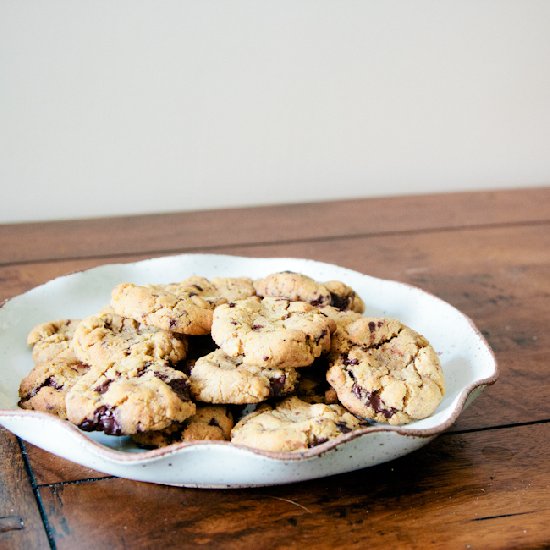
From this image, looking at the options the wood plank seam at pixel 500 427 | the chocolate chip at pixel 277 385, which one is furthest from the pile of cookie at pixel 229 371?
the wood plank seam at pixel 500 427

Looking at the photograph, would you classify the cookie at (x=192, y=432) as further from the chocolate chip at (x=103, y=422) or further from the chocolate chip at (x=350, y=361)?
the chocolate chip at (x=350, y=361)

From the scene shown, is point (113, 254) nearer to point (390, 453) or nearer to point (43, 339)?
point (43, 339)

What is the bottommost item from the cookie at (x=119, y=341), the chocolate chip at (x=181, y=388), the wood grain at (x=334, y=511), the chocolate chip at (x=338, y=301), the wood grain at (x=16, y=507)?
the wood grain at (x=334, y=511)

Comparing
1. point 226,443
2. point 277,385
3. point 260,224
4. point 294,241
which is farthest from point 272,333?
point 260,224

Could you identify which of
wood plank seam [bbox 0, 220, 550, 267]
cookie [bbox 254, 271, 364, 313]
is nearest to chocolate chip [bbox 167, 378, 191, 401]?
cookie [bbox 254, 271, 364, 313]

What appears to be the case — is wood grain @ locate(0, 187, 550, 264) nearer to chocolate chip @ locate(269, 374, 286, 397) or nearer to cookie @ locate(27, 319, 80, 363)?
cookie @ locate(27, 319, 80, 363)
